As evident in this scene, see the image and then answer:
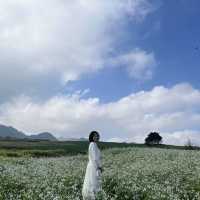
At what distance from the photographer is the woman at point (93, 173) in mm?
24891

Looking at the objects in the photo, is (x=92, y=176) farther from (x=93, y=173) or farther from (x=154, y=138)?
(x=154, y=138)

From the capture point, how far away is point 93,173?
2538 cm

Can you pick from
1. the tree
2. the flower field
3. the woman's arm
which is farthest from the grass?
the woman's arm

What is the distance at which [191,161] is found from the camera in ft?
149

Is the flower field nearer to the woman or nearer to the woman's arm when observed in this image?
the woman

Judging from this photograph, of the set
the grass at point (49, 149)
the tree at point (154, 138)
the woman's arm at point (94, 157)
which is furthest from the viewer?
the tree at point (154, 138)

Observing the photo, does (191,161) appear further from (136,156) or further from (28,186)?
(28,186)

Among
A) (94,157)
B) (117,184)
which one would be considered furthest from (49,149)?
(94,157)

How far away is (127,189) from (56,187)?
3573mm

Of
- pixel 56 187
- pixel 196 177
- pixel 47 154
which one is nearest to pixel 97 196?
pixel 56 187

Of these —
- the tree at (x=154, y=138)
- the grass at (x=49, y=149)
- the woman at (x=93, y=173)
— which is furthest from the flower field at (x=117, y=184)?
the tree at (x=154, y=138)

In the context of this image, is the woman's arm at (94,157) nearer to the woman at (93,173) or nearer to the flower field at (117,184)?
the woman at (93,173)

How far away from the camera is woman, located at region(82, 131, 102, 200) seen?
24.9 metres

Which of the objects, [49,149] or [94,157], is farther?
[49,149]
